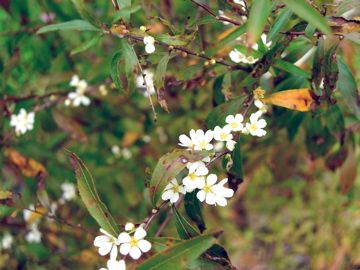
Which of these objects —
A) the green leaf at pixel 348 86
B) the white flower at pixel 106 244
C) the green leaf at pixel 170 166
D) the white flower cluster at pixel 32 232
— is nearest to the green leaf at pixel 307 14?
the green leaf at pixel 170 166

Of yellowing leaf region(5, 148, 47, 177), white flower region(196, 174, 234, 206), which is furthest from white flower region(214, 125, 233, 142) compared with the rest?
yellowing leaf region(5, 148, 47, 177)

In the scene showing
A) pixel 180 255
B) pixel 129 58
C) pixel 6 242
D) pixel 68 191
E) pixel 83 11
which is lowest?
pixel 180 255

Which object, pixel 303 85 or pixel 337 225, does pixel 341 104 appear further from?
pixel 337 225

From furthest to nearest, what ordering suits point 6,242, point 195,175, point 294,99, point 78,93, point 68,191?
point 68,191 < point 6,242 < point 78,93 < point 294,99 < point 195,175

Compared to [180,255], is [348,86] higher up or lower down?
higher up

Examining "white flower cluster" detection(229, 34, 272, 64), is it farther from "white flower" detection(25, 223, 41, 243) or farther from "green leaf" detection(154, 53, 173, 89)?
"white flower" detection(25, 223, 41, 243)

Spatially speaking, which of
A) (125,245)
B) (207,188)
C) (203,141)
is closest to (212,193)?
(207,188)

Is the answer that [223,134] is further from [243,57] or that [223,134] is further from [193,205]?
[243,57]
